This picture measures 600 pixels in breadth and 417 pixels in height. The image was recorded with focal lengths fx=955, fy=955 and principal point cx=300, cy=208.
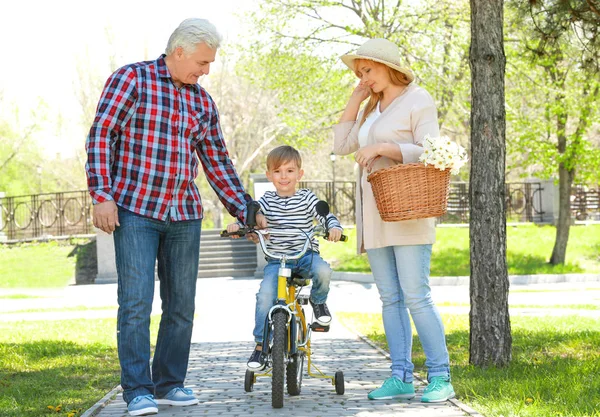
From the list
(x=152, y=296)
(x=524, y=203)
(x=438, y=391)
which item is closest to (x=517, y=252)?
(x=524, y=203)

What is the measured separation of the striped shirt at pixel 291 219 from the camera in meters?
5.97

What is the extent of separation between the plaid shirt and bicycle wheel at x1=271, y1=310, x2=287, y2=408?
0.80m

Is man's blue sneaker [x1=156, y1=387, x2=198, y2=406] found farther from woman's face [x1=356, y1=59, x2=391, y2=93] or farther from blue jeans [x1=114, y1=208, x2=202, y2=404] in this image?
woman's face [x1=356, y1=59, x2=391, y2=93]

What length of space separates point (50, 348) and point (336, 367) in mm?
3313

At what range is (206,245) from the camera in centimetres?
2664

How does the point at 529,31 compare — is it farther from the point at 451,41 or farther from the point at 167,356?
the point at 451,41

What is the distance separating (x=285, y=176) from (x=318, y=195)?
87.4 ft

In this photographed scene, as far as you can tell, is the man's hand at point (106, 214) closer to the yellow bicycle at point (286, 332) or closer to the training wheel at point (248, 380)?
the yellow bicycle at point (286, 332)

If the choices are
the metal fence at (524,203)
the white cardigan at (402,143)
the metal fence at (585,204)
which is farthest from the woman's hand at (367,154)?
the metal fence at (585,204)

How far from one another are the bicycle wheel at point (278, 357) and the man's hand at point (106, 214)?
1.11 metres

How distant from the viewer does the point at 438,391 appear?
5.70m

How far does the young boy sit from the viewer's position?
592 centimetres

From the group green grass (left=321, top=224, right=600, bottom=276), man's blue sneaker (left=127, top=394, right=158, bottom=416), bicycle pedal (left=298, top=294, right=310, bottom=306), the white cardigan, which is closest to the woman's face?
the white cardigan

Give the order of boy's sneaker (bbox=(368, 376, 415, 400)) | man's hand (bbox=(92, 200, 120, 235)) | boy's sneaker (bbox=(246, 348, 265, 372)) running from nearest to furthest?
man's hand (bbox=(92, 200, 120, 235)) < boy's sneaker (bbox=(246, 348, 265, 372)) < boy's sneaker (bbox=(368, 376, 415, 400))
